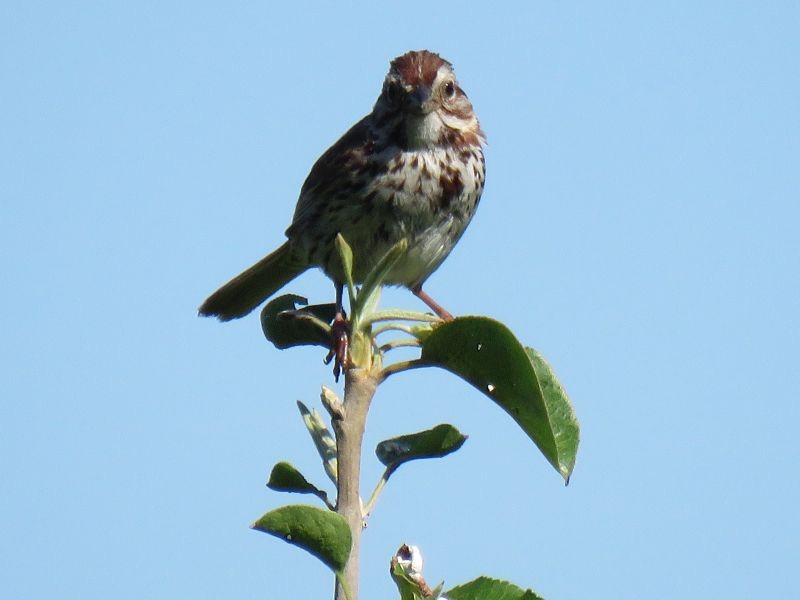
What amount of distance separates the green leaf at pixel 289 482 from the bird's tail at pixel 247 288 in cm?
350

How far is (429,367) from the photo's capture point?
200cm

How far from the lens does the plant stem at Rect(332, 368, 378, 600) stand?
1.58 m

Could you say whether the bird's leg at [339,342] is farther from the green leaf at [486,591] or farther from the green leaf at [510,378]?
the green leaf at [486,591]

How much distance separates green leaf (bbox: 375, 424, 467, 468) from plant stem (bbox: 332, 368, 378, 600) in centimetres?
18

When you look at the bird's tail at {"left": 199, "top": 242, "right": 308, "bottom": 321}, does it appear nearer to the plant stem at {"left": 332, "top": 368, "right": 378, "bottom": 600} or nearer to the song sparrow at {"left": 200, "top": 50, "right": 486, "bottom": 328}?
the song sparrow at {"left": 200, "top": 50, "right": 486, "bottom": 328}

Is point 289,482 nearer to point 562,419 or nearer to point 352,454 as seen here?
point 352,454

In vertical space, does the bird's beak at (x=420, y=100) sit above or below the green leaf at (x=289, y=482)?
above

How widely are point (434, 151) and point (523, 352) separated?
2683 mm

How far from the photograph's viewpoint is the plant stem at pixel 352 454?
1576 millimetres

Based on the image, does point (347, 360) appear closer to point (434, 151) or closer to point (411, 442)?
point (411, 442)

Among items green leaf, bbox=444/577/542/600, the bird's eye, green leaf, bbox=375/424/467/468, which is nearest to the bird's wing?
the bird's eye

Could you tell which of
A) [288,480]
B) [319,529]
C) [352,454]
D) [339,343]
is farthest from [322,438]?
[339,343]

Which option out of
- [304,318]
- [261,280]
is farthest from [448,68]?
[304,318]

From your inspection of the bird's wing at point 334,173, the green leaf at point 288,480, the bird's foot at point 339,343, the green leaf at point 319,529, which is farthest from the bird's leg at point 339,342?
the bird's wing at point 334,173
